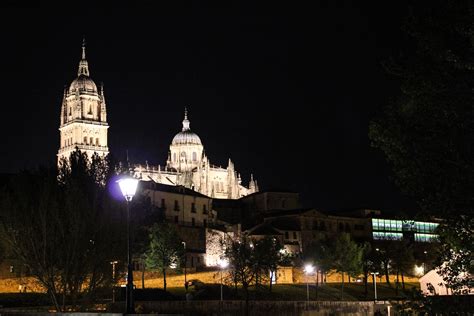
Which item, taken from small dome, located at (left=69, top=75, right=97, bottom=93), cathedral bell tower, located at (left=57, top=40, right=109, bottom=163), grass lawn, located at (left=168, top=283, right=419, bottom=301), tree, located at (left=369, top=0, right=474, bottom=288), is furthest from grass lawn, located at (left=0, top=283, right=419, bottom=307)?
small dome, located at (left=69, top=75, right=97, bottom=93)

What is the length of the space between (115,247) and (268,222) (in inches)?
3195

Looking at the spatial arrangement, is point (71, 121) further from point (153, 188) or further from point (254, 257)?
point (254, 257)

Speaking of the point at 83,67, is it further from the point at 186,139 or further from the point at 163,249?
the point at 163,249

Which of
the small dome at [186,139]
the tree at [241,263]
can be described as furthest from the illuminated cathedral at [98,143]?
the tree at [241,263]

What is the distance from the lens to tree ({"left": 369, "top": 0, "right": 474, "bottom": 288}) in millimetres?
17344

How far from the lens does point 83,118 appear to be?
17288 centimetres

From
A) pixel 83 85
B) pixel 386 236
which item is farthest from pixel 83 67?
pixel 386 236

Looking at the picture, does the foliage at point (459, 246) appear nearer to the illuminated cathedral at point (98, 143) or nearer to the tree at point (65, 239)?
the tree at point (65, 239)

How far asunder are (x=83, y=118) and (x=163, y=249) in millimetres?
97248

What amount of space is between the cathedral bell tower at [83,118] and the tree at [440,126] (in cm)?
15520

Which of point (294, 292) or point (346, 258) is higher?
point (346, 258)

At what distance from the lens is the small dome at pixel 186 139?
637ft

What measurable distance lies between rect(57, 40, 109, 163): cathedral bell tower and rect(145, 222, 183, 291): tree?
88656mm

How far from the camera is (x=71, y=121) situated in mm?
173125
